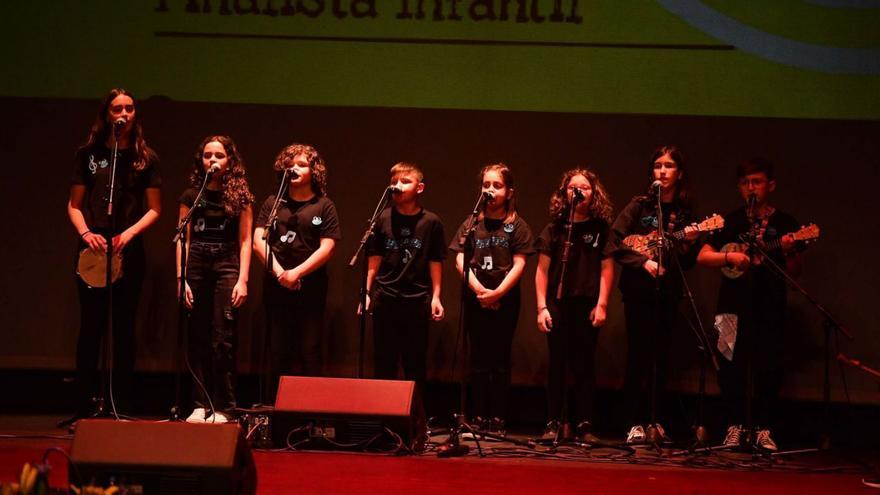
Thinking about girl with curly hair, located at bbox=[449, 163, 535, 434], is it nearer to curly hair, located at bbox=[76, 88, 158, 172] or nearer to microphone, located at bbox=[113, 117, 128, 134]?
curly hair, located at bbox=[76, 88, 158, 172]

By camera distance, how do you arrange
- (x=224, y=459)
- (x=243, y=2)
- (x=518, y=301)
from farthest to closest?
(x=243, y=2)
(x=518, y=301)
(x=224, y=459)

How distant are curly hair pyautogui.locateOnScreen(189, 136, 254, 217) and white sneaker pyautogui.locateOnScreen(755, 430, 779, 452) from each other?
3.31m

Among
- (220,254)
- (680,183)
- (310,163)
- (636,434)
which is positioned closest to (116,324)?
(220,254)

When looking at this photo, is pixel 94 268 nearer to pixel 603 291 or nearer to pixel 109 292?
pixel 109 292

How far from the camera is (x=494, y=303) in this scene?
5668mm

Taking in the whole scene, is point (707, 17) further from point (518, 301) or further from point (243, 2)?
point (243, 2)

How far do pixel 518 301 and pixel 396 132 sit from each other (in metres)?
1.49

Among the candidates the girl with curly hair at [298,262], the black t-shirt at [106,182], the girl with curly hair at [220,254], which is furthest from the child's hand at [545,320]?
the black t-shirt at [106,182]

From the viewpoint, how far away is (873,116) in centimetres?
589

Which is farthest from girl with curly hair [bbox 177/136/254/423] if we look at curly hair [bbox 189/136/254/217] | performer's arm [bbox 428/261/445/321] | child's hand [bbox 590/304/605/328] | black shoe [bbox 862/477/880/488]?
black shoe [bbox 862/477/880/488]

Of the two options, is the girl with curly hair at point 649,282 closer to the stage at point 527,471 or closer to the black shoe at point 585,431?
the black shoe at point 585,431

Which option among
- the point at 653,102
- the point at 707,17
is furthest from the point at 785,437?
the point at 707,17

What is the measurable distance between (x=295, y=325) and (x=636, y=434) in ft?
7.00

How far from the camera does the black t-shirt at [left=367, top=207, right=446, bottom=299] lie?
5758 mm
